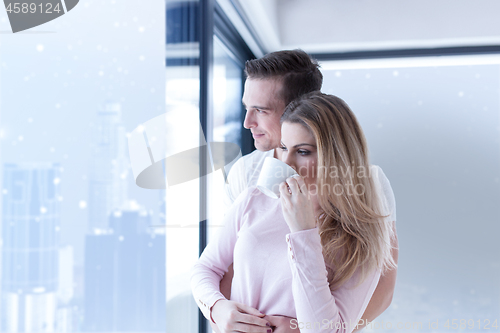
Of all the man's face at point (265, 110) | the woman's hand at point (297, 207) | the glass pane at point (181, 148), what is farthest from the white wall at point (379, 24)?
the woman's hand at point (297, 207)

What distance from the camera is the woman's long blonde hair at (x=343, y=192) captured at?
0.86 meters

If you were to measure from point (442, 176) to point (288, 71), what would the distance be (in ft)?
6.40

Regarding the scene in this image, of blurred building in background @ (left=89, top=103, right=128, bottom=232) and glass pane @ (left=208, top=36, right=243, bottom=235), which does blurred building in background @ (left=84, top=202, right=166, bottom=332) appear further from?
glass pane @ (left=208, top=36, right=243, bottom=235)

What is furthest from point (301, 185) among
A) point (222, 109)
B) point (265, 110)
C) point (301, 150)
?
point (222, 109)

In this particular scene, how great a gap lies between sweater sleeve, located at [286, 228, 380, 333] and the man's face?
1.72 ft

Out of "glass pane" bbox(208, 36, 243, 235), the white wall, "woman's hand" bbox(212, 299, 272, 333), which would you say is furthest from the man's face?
the white wall

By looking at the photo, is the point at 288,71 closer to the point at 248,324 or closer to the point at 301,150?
the point at 301,150

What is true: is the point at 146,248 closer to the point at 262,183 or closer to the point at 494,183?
the point at 262,183

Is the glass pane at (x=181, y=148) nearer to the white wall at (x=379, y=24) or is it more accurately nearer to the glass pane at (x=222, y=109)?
the glass pane at (x=222, y=109)

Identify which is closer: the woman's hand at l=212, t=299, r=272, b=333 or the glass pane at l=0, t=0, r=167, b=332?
the glass pane at l=0, t=0, r=167, b=332

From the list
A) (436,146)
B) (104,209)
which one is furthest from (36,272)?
(436,146)

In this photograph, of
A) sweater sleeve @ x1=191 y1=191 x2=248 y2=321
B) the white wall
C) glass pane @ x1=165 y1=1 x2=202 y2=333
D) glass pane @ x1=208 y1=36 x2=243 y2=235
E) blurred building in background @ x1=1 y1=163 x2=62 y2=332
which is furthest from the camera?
the white wall

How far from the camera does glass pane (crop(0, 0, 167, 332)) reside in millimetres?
639

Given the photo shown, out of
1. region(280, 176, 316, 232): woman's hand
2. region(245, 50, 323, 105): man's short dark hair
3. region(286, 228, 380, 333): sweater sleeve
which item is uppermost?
region(245, 50, 323, 105): man's short dark hair
